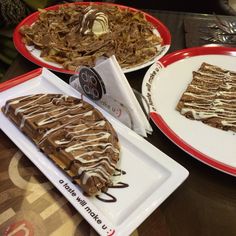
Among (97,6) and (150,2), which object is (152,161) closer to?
(97,6)

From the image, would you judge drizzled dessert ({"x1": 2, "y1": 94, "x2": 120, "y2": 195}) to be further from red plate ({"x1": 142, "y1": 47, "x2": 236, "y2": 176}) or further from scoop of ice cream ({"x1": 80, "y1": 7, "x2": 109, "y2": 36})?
scoop of ice cream ({"x1": 80, "y1": 7, "x2": 109, "y2": 36})

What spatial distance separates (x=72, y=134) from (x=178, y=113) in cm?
42

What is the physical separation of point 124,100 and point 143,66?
38cm

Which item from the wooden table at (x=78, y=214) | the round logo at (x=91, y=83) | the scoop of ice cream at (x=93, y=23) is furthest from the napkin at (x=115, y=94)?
the scoop of ice cream at (x=93, y=23)

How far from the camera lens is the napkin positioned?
0.91 meters

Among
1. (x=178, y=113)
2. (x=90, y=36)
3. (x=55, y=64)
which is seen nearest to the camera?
(x=178, y=113)

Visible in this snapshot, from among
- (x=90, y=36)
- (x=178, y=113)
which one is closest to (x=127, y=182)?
(x=178, y=113)

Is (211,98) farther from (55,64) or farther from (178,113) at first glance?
(55,64)

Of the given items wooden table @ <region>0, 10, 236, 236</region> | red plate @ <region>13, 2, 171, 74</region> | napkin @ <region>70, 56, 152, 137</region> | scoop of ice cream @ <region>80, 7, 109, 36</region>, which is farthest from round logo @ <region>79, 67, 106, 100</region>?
scoop of ice cream @ <region>80, 7, 109, 36</region>

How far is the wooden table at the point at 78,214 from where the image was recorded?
691 millimetres

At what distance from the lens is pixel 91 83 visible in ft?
3.21

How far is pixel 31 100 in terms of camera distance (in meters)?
0.93

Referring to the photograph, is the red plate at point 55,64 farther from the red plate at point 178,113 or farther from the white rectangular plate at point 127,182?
the white rectangular plate at point 127,182

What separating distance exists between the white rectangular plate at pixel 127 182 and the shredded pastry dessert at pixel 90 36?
454 mm
